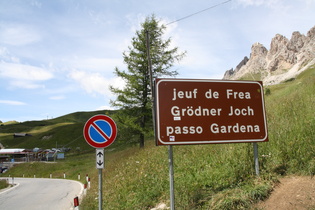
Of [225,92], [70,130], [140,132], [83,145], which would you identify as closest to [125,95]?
[140,132]

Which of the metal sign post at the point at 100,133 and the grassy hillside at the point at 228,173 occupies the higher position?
the metal sign post at the point at 100,133

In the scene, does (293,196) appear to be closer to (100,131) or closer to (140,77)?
(100,131)

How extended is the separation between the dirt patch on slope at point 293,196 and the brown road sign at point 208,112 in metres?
1.08

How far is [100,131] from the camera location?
6016mm

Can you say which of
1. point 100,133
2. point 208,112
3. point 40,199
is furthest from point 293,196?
point 40,199

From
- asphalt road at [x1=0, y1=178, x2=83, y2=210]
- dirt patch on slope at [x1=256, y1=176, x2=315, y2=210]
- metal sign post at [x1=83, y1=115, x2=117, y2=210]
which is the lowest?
asphalt road at [x1=0, y1=178, x2=83, y2=210]

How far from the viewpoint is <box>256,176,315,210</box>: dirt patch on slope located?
12.3ft

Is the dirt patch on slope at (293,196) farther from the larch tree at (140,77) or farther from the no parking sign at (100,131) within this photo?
the larch tree at (140,77)

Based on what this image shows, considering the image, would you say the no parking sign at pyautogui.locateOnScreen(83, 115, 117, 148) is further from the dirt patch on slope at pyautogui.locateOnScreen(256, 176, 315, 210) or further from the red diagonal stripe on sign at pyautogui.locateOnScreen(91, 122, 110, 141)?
the dirt patch on slope at pyautogui.locateOnScreen(256, 176, 315, 210)

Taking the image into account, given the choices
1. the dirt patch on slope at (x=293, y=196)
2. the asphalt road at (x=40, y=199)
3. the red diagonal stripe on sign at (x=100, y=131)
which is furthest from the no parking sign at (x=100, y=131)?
the asphalt road at (x=40, y=199)

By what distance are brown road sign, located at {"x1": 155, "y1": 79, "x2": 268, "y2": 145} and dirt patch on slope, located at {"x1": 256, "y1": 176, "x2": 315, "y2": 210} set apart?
3.55 feet

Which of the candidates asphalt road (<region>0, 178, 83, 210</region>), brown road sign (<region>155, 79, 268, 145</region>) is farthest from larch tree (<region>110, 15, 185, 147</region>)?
brown road sign (<region>155, 79, 268, 145</region>)

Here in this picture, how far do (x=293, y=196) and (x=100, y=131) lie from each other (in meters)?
4.23

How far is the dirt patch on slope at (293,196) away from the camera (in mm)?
3747
